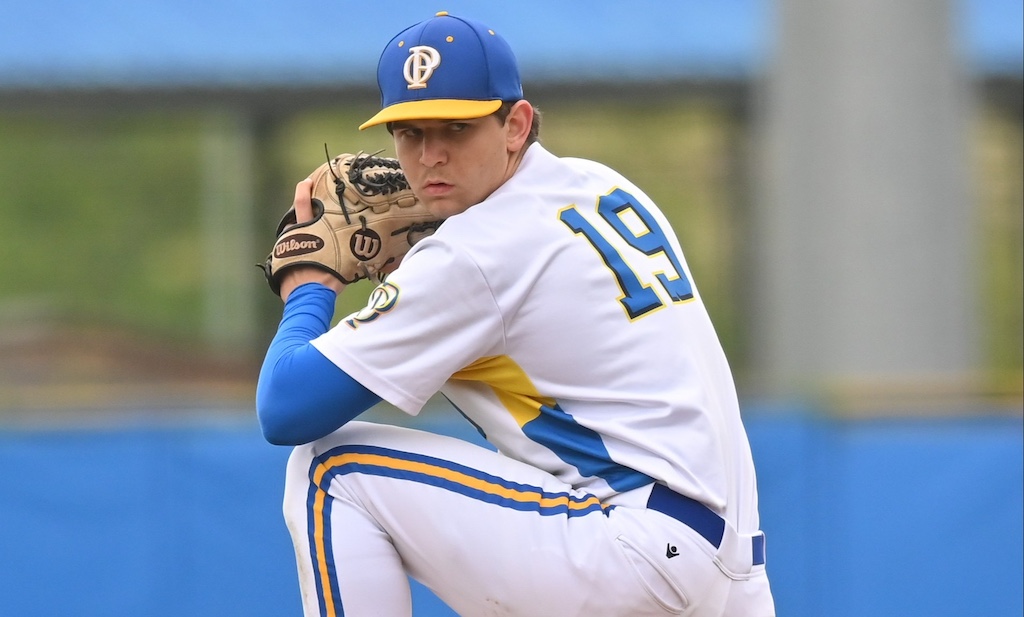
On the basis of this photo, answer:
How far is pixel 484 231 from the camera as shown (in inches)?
92.4

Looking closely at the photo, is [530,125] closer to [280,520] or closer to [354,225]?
[354,225]

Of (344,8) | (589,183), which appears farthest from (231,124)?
(589,183)

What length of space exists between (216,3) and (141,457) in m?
4.51

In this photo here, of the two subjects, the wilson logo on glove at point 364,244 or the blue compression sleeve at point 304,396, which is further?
the wilson logo on glove at point 364,244

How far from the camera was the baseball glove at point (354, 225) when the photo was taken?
2.57m

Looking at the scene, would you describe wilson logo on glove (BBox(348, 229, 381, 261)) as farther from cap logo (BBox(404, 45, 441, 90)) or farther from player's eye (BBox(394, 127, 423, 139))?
cap logo (BBox(404, 45, 441, 90))

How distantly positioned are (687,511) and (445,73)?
2.90 feet

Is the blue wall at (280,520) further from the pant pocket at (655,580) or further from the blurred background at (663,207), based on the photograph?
the pant pocket at (655,580)

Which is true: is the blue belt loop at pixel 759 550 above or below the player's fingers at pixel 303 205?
below

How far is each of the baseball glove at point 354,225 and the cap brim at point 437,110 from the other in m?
0.30

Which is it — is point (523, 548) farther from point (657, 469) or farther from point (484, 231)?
point (484, 231)

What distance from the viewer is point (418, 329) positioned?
2.30m

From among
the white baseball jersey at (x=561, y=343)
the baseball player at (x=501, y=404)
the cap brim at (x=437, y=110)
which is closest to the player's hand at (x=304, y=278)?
the baseball player at (x=501, y=404)

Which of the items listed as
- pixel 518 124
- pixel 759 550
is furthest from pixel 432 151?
pixel 759 550
